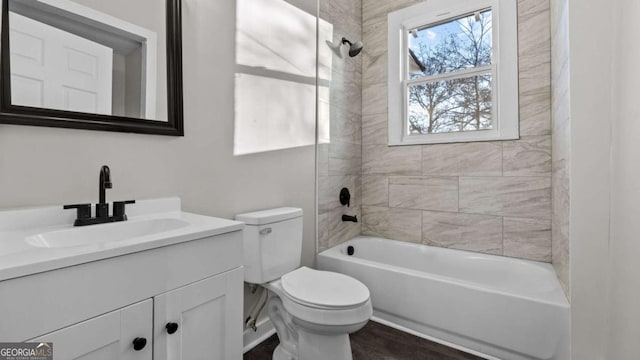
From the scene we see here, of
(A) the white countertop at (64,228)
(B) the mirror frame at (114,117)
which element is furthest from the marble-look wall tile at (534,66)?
(B) the mirror frame at (114,117)

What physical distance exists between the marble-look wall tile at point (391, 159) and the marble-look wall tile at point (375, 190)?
59 mm

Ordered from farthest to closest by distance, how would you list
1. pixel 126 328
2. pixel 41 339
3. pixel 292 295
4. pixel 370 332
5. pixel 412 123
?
pixel 412 123 < pixel 370 332 < pixel 292 295 < pixel 126 328 < pixel 41 339

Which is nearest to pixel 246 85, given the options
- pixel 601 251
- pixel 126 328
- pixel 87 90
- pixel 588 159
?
pixel 87 90

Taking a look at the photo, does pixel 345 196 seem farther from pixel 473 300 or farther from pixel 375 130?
pixel 473 300

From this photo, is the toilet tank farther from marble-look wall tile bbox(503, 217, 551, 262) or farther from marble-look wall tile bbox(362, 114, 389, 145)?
marble-look wall tile bbox(503, 217, 551, 262)

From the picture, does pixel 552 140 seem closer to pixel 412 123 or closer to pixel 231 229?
pixel 412 123

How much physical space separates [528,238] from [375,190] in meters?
1.24

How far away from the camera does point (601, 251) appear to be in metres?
1.27

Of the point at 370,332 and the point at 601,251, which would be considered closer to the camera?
the point at 601,251

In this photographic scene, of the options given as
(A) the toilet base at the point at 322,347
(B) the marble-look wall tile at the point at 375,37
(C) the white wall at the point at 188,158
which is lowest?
(A) the toilet base at the point at 322,347

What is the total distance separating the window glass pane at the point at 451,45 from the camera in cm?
231

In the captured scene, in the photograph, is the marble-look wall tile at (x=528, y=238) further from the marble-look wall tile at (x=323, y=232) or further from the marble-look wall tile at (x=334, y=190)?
the marble-look wall tile at (x=323, y=232)

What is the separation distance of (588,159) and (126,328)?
1883 mm

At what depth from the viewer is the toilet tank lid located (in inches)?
61.3
